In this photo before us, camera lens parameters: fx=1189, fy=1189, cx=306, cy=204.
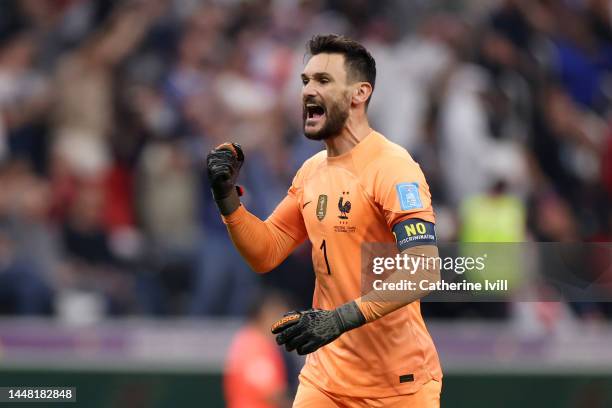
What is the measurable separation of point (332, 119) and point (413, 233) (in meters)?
0.66

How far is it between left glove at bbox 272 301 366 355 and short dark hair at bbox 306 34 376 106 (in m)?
1.03

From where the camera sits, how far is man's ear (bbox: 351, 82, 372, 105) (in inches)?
193

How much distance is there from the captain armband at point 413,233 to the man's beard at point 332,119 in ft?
1.86

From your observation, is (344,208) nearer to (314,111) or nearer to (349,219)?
(349,219)

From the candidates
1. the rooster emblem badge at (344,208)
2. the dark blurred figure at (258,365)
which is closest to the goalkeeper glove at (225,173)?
the rooster emblem badge at (344,208)

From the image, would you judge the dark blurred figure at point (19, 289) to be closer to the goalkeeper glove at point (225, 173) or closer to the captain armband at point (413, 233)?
the goalkeeper glove at point (225, 173)

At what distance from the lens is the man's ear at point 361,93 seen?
16.1 feet

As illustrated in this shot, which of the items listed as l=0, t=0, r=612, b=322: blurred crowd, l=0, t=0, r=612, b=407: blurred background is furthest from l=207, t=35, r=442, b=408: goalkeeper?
l=0, t=0, r=612, b=322: blurred crowd

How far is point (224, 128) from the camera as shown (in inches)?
379

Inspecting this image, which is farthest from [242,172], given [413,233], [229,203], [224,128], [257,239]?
[413,233]

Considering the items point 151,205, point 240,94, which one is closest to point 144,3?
point 240,94

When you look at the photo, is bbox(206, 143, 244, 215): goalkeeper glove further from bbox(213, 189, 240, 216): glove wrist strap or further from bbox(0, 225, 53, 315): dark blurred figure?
bbox(0, 225, 53, 315): dark blurred figure

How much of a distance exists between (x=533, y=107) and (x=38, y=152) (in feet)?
13.6

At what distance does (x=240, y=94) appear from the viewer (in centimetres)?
989
